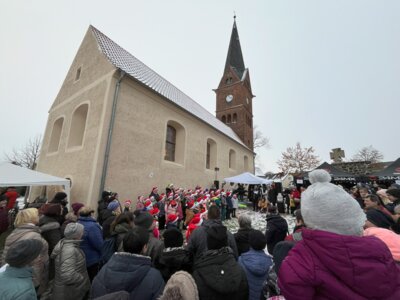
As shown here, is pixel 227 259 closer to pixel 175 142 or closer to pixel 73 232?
pixel 73 232

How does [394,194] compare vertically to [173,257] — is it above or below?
above

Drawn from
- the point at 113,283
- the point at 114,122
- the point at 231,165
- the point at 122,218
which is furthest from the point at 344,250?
the point at 231,165

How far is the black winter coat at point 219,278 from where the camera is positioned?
1.65 meters

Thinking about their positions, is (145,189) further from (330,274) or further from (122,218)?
(330,274)

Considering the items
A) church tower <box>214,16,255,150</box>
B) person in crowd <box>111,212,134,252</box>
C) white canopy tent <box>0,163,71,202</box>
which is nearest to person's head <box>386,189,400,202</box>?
person in crowd <box>111,212,134,252</box>

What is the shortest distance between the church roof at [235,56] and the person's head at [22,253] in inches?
1215

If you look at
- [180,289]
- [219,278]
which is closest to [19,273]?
[180,289]

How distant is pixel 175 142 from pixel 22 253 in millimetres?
10999

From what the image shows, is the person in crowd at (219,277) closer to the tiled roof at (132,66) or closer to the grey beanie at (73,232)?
the grey beanie at (73,232)

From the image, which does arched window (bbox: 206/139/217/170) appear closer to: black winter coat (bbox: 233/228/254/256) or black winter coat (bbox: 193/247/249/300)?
black winter coat (bbox: 233/228/254/256)

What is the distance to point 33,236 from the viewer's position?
8.00 feet

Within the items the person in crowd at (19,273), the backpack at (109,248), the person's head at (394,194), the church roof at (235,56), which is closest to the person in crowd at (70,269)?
the backpack at (109,248)

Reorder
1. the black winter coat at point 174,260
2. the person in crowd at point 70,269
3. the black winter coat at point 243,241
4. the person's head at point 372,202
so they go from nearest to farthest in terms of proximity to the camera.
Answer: the black winter coat at point 174,260
the person in crowd at point 70,269
the black winter coat at point 243,241
the person's head at point 372,202

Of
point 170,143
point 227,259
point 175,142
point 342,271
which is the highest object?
point 175,142
